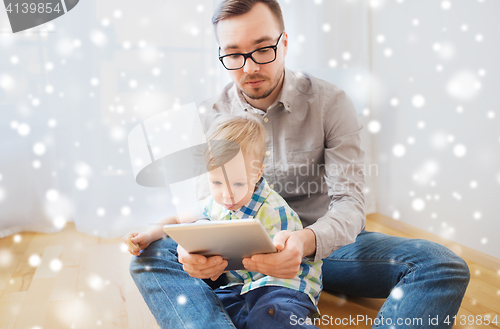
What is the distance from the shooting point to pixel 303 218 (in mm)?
1251

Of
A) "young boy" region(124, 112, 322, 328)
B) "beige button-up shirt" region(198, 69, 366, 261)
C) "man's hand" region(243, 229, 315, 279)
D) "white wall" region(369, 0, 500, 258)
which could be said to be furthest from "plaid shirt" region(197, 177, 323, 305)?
"white wall" region(369, 0, 500, 258)

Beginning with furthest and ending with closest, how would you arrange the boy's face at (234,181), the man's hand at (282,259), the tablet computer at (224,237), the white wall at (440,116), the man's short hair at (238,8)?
the white wall at (440,116) → the man's short hair at (238,8) → the boy's face at (234,181) → the man's hand at (282,259) → the tablet computer at (224,237)

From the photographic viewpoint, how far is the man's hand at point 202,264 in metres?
0.87

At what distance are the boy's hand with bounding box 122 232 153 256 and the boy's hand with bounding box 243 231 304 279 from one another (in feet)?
1.20

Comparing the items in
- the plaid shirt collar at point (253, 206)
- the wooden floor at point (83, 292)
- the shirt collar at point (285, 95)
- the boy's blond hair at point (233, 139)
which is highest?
the shirt collar at point (285, 95)

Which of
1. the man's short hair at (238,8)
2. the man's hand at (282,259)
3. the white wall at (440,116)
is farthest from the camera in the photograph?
the white wall at (440,116)

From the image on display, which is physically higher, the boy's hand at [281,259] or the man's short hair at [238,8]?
the man's short hair at [238,8]

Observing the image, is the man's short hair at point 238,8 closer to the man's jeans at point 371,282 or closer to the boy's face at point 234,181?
the boy's face at point 234,181

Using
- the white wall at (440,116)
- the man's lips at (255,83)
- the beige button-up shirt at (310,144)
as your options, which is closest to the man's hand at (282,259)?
the beige button-up shirt at (310,144)

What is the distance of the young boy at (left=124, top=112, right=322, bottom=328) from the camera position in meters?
0.92

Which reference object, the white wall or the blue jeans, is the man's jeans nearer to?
the blue jeans

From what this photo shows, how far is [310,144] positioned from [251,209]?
36 cm

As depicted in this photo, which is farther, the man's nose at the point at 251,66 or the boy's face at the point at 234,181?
the man's nose at the point at 251,66

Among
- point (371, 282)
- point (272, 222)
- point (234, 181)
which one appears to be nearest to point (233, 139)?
point (234, 181)
